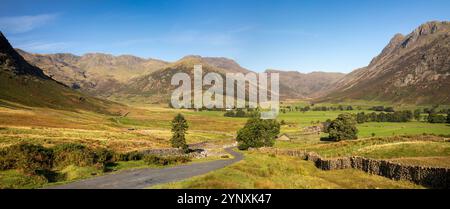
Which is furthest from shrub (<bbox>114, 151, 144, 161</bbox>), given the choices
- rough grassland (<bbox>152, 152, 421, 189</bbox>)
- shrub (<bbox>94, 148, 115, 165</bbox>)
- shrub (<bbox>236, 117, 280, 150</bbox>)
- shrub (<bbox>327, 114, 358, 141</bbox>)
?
shrub (<bbox>327, 114, 358, 141</bbox>)

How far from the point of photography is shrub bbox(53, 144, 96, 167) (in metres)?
66.5

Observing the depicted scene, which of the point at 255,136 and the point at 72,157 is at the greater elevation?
the point at 72,157

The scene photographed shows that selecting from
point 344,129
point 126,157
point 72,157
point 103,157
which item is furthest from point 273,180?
point 344,129

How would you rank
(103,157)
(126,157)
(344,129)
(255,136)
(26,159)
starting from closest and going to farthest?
(26,159) < (103,157) < (126,157) < (255,136) < (344,129)

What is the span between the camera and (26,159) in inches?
2365

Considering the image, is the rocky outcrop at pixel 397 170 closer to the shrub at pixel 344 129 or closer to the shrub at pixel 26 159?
the shrub at pixel 26 159

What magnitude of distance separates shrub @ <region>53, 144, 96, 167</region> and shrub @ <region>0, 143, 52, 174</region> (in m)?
1.80

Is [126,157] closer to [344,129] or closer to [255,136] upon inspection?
[255,136]

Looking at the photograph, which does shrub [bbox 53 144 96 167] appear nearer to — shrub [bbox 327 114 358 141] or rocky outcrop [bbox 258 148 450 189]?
rocky outcrop [bbox 258 148 450 189]

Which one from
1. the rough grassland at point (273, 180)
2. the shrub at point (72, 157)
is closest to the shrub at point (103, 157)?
the shrub at point (72, 157)

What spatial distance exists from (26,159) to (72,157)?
9367 mm

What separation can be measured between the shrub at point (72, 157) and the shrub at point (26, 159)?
1.80 m
